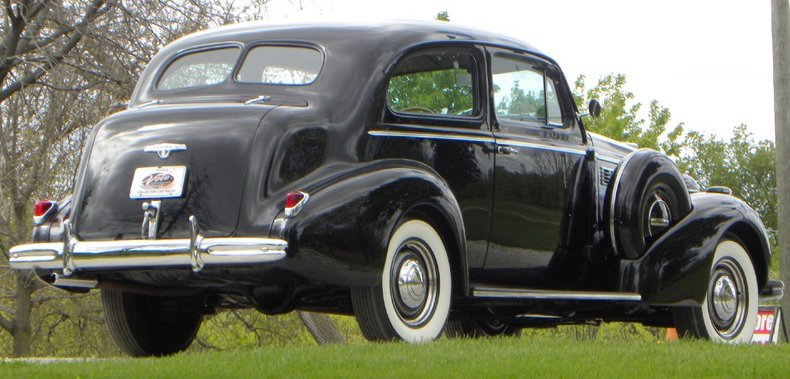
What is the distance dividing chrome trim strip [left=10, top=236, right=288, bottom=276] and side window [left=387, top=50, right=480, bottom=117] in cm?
159

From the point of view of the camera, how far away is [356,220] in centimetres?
683

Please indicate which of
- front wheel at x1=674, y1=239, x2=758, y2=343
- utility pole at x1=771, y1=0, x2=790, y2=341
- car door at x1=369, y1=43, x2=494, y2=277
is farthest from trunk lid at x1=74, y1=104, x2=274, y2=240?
utility pole at x1=771, y1=0, x2=790, y2=341

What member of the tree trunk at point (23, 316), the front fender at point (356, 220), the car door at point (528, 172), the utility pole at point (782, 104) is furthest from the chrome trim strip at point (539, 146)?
the tree trunk at point (23, 316)

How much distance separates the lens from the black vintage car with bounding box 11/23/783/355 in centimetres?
684

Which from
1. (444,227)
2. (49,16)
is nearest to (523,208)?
(444,227)

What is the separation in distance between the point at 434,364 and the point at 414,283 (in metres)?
1.28

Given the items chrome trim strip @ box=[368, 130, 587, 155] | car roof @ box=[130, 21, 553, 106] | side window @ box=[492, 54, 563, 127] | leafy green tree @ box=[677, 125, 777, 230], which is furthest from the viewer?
leafy green tree @ box=[677, 125, 777, 230]

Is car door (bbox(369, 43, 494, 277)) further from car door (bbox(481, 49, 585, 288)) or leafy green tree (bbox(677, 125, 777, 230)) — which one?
leafy green tree (bbox(677, 125, 777, 230))

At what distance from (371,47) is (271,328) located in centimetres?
1957

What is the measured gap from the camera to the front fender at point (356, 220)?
262 inches

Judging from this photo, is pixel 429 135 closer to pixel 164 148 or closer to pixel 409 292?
pixel 409 292

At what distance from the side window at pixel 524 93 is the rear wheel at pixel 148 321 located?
2.48 m

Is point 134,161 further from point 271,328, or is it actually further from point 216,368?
point 271,328

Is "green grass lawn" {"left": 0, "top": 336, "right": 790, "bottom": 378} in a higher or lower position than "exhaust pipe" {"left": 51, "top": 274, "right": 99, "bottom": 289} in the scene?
lower
